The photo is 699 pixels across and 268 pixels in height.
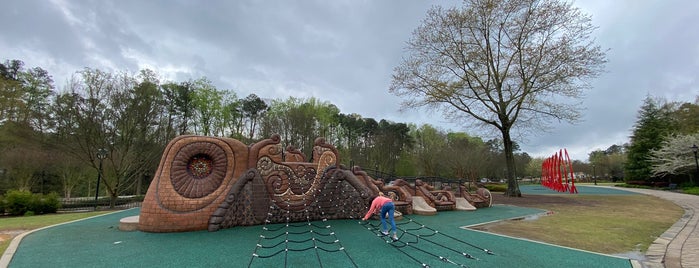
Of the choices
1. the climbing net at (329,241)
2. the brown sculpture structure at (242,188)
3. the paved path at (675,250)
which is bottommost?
the paved path at (675,250)

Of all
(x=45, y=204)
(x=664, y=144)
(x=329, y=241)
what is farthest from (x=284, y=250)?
(x=664, y=144)

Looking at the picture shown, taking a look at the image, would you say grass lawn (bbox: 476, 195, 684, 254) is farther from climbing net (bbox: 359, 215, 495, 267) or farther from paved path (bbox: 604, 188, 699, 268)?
climbing net (bbox: 359, 215, 495, 267)

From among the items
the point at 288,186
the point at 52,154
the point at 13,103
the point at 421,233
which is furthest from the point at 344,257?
the point at 13,103

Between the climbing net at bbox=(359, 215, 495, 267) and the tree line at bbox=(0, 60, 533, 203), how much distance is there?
15458 millimetres

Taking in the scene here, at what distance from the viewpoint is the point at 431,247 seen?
238 inches

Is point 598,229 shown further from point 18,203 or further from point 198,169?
point 18,203

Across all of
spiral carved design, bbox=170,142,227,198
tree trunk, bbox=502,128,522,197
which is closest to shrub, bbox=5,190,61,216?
spiral carved design, bbox=170,142,227,198

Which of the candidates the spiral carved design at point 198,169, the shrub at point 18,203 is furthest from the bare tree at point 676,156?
the shrub at point 18,203

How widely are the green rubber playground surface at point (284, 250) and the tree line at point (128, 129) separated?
33.8ft

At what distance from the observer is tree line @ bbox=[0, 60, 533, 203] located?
1570 centimetres

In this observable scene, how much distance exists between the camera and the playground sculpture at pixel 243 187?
24.4 feet

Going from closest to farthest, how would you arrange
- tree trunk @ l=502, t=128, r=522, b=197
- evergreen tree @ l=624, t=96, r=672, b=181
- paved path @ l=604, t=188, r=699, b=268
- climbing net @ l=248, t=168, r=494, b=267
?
paved path @ l=604, t=188, r=699, b=268 → climbing net @ l=248, t=168, r=494, b=267 → tree trunk @ l=502, t=128, r=522, b=197 → evergreen tree @ l=624, t=96, r=672, b=181

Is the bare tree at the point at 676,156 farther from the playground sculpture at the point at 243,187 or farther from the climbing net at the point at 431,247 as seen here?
the playground sculpture at the point at 243,187

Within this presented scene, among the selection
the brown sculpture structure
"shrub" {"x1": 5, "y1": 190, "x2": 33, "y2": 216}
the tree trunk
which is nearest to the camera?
the brown sculpture structure
